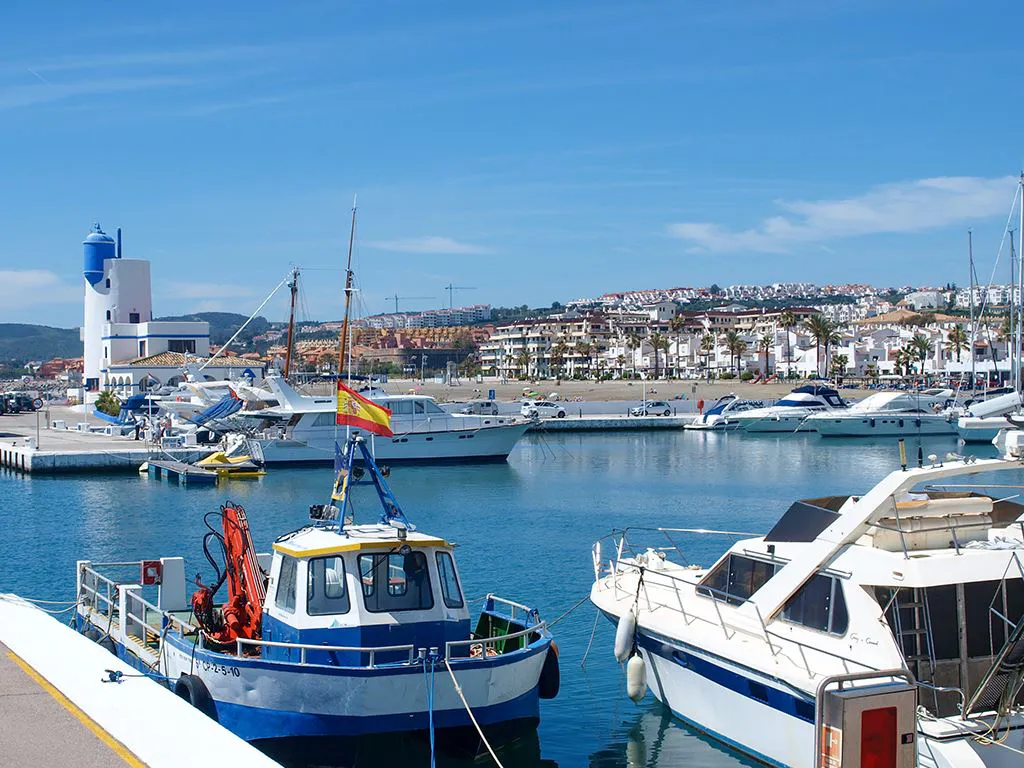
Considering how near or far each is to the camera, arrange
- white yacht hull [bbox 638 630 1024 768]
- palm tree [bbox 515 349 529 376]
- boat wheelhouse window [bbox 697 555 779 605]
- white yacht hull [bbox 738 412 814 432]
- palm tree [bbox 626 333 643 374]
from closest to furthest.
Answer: white yacht hull [bbox 638 630 1024 768] → boat wheelhouse window [bbox 697 555 779 605] → white yacht hull [bbox 738 412 814 432] → palm tree [bbox 626 333 643 374] → palm tree [bbox 515 349 529 376]

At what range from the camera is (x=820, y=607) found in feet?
41.9

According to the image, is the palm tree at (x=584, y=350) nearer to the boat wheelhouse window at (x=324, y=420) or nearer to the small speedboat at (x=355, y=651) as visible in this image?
the boat wheelhouse window at (x=324, y=420)

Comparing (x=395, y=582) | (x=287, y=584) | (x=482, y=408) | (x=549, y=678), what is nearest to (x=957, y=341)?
(x=482, y=408)

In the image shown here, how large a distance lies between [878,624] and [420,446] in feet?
152

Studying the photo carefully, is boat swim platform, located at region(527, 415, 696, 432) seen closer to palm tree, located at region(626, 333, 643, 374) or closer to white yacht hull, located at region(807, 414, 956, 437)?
white yacht hull, located at region(807, 414, 956, 437)

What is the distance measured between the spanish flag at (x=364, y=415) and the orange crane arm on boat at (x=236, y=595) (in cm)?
197

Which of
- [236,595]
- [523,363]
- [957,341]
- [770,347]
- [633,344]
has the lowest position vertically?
[236,595]

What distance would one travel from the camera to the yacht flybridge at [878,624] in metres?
11.6

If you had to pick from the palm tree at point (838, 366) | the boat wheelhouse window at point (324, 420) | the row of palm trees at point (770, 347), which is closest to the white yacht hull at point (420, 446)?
the boat wheelhouse window at point (324, 420)

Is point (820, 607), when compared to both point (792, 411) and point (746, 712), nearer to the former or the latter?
point (746, 712)

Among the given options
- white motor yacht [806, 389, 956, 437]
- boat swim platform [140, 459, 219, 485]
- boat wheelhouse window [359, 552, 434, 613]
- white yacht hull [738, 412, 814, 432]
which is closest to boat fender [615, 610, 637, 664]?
boat wheelhouse window [359, 552, 434, 613]

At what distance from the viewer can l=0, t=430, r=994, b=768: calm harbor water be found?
15.6 m

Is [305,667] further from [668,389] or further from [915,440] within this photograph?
[668,389]

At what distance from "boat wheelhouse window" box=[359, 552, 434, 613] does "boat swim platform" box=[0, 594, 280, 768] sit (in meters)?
2.70
